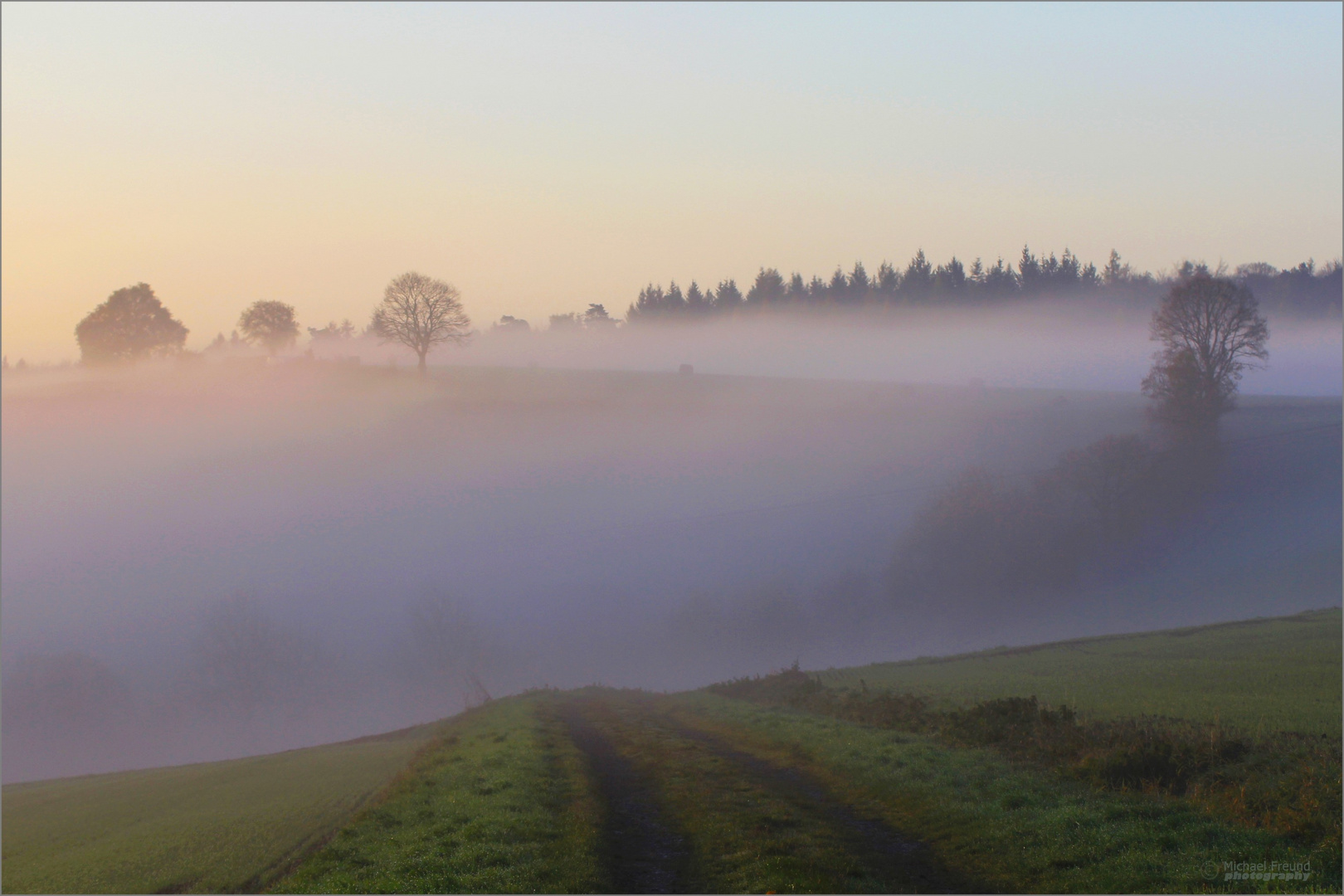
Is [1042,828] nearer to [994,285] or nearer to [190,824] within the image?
[190,824]

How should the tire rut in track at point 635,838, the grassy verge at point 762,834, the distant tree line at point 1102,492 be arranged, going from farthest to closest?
the distant tree line at point 1102,492, the tire rut in track at point 635,838, the grassy verge at point 762,834

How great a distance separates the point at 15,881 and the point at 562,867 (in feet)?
67.9

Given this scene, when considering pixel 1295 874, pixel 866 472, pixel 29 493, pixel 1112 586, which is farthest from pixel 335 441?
pixel 1295 874

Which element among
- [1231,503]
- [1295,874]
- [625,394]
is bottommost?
[1231,503]

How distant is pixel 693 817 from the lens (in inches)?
677

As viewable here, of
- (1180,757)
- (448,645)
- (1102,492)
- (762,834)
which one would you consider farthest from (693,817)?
(1102,492)

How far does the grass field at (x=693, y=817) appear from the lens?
13242 mm

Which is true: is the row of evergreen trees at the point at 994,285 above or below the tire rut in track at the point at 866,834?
above

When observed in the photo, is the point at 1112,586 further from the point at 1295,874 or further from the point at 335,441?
the point at 335,441

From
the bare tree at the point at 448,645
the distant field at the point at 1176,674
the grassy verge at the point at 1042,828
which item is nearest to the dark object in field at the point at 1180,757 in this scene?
the grassy verge at the point at 1042,828

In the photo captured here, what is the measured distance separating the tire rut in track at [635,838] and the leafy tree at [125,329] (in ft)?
414

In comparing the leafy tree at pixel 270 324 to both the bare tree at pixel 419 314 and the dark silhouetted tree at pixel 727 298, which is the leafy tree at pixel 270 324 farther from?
the dark silhouetted tree at pixel 727 298

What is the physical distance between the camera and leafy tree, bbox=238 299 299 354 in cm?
13100

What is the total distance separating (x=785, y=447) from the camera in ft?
381
